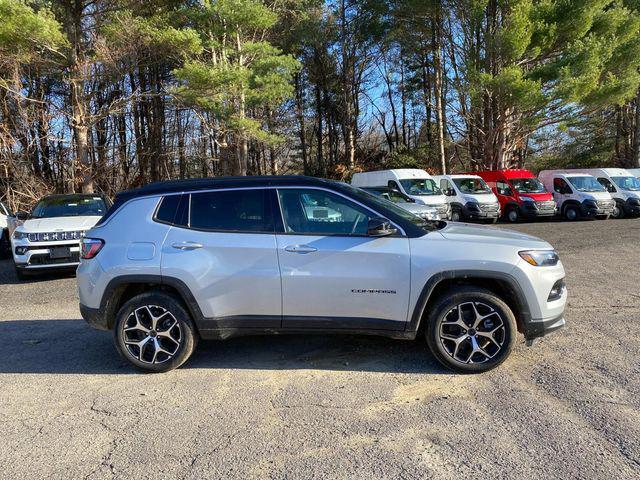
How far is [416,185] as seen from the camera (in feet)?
59.3

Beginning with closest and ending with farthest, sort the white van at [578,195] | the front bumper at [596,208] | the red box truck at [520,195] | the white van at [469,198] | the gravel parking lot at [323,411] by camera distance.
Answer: the gravel parking lot at [323,411]
the front bumper at [596,208]
the white van at [578,195]
the white van at [469,198]
the red box truck at [520,195]

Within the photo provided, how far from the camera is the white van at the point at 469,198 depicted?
18.5 m

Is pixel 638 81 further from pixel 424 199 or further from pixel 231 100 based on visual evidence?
pixel 231 100

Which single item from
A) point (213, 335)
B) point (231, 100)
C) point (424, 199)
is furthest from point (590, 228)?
point (213, 335)

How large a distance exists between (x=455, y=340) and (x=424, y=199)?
1334cm

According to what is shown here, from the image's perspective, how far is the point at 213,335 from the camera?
4309 mm

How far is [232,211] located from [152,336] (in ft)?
4.43

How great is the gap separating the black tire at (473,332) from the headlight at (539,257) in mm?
421

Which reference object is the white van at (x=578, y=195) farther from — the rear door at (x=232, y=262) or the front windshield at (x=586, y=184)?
the rear door at (x=232, y=262)

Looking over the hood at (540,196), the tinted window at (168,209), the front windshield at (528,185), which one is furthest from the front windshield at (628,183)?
the tinted window at (168,209)

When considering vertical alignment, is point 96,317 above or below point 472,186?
below

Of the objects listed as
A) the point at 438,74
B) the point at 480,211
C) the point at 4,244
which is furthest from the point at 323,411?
the point at 438,74

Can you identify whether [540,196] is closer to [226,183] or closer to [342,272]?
[342,272]

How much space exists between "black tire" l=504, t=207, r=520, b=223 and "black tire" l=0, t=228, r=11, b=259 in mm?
18031
